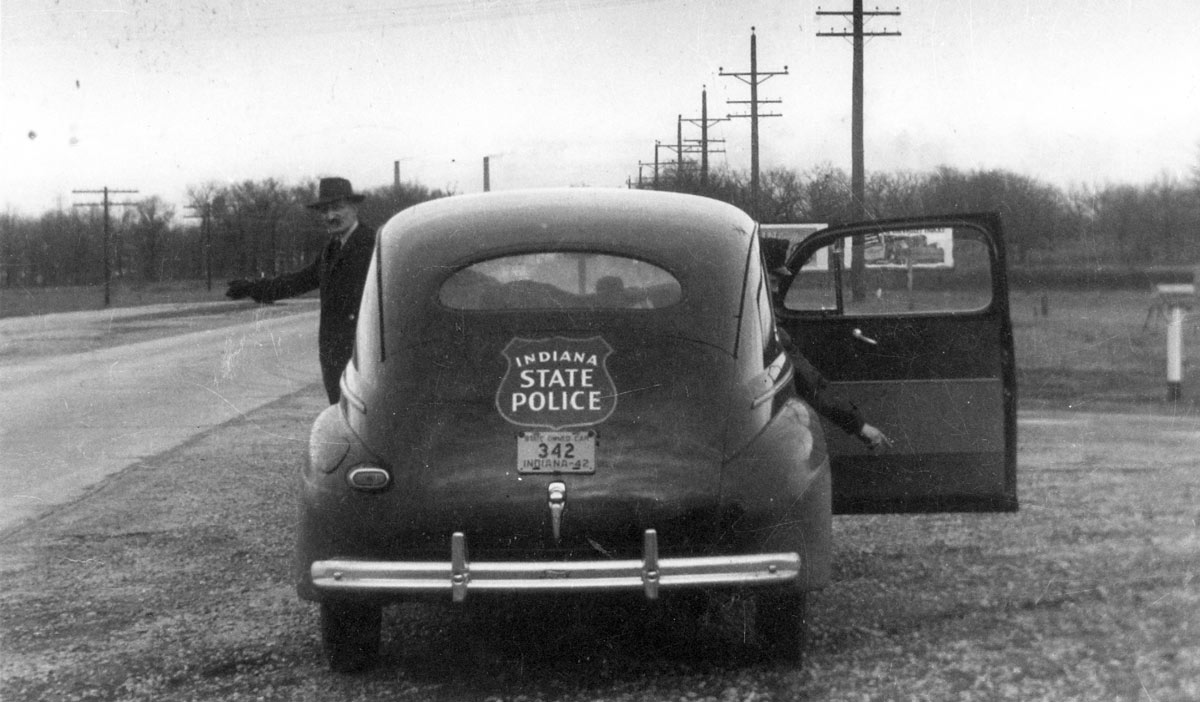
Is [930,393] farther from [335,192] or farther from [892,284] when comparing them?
[892,284]

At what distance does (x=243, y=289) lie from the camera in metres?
8.12

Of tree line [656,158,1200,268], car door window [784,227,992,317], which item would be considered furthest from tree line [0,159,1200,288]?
car door window [784,227,992,317]

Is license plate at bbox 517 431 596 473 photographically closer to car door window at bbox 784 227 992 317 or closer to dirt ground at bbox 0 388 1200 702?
dirt ground at bbox 0 388 1200 702

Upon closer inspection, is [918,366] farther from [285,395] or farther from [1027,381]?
[1027,381]

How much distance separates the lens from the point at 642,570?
4754 millimetres

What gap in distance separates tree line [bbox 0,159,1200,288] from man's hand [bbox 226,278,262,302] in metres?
5.87

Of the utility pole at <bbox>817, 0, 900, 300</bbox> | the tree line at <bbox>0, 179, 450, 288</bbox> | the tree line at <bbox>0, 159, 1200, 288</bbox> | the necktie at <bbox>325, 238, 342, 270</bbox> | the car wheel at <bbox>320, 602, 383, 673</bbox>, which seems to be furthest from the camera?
the tree line at <bbox>0, 179, 450, 288</bbox>

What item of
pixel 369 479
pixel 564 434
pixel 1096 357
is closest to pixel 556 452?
pixel 564 434

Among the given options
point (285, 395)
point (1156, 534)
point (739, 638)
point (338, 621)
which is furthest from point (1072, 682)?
point (285, 395)

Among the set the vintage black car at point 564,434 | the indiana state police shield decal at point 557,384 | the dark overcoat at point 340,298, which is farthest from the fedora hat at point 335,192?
the indiana state police shield decal at point 557,384

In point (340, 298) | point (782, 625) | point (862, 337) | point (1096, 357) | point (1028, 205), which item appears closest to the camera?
point (782, 625)

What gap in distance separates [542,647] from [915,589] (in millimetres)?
1903

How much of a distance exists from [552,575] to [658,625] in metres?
1.51

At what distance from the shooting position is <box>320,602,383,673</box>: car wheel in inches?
208
